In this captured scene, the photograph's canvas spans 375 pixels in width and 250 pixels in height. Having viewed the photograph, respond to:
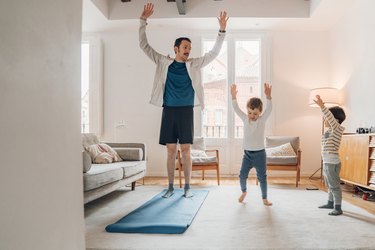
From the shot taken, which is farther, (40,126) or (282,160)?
(282,160)

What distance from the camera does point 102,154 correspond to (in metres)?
3.70

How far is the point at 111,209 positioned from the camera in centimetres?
292

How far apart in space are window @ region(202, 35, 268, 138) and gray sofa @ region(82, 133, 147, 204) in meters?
1.89

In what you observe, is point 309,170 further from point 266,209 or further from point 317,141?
point 266,209

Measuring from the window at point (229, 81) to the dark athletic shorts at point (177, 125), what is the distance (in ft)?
8.65

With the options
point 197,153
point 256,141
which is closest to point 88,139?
point 197,153

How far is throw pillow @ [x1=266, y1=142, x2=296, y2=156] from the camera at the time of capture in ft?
15.4

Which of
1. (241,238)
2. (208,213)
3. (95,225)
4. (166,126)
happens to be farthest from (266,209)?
(95,225)

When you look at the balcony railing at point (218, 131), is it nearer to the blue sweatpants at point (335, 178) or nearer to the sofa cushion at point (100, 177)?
the sofa cushion at point (100, 177)

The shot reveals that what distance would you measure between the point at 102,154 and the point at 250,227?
80.8 inches

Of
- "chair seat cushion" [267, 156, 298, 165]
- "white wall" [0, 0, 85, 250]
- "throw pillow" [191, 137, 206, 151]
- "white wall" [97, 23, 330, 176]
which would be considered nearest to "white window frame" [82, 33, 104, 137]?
"white wall" [97, 23, 330, 176]

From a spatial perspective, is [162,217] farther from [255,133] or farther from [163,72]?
[163,72]

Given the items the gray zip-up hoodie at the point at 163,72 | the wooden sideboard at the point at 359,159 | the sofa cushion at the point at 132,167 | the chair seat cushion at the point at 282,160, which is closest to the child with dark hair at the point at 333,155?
the wooden sideboard at the point at 359,159

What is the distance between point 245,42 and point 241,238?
4455 mm
